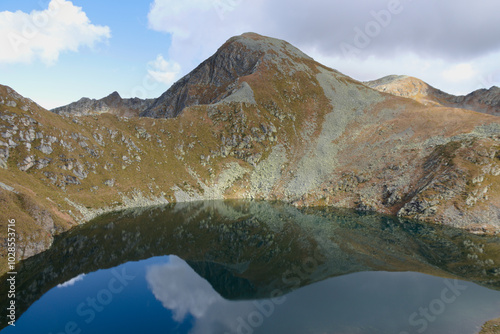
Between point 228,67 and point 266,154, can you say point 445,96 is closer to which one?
point 228,67

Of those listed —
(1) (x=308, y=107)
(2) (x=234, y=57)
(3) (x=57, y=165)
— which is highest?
(2) (x=234, y=57)

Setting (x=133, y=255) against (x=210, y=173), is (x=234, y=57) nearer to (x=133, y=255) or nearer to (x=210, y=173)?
(x=210, y=173)

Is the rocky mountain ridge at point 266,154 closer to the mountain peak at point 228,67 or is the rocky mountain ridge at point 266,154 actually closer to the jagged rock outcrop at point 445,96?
the mountain peak at point 228,67

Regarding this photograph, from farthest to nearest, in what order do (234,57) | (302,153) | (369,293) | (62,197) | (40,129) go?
(234,57) < (302,153) < (40,129) < (62,197) < (369,293)

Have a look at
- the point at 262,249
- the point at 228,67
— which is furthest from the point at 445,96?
the point at 262,249

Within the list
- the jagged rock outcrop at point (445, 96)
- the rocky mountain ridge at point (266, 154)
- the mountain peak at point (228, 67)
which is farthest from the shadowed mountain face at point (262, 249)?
the jagged rock outcrop at point (445, 96)

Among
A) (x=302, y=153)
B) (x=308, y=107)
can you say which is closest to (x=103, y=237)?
(x=302, y=153)

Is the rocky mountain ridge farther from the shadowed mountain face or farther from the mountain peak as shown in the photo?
the shadowed mountain face
